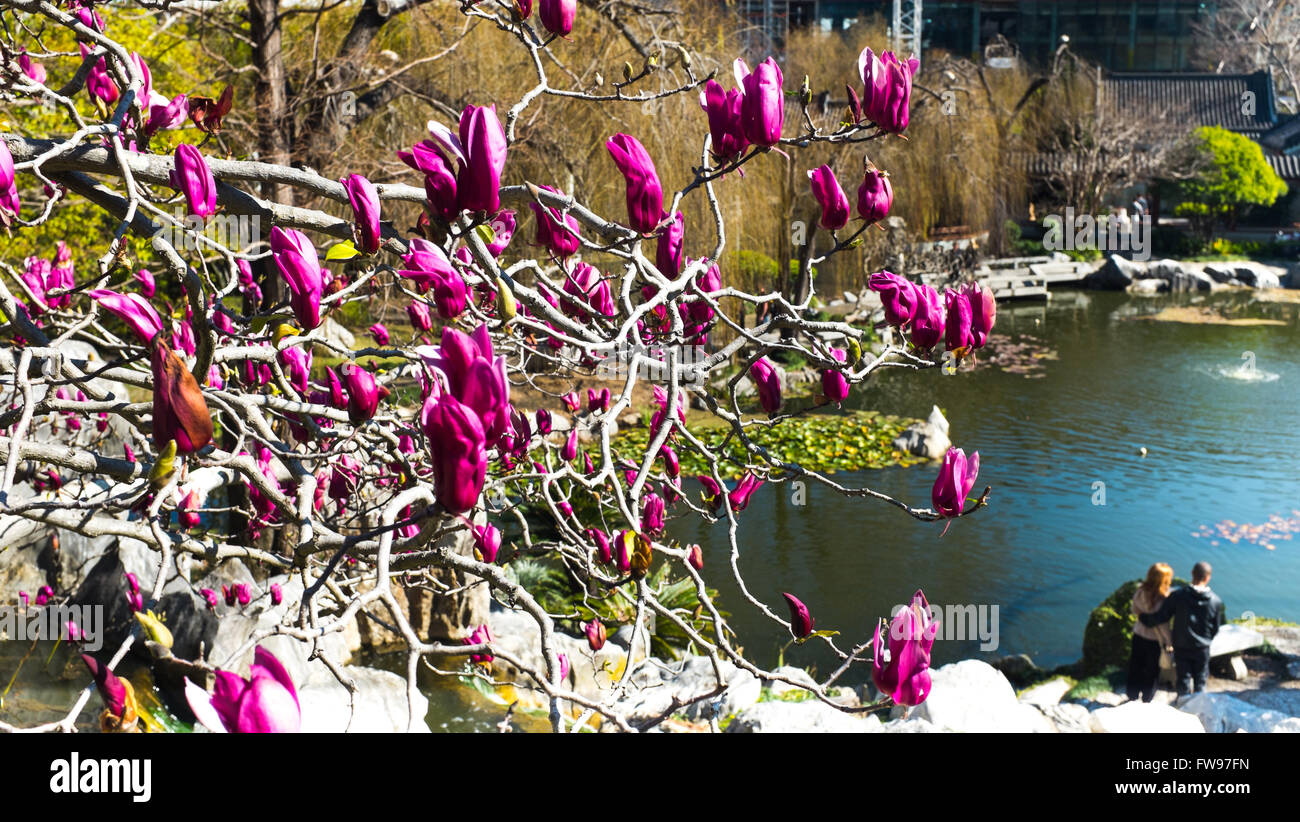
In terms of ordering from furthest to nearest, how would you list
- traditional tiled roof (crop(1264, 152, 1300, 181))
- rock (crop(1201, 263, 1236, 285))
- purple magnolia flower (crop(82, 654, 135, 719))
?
traditional tiled roof (crop(1264, 152, 1300, 181)) < rock (crop(1201, 263, 1236, 285)) < purple magnolia flower (crop(82, 654, 135, 719))

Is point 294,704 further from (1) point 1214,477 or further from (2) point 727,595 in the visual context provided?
(1) point 1214,477

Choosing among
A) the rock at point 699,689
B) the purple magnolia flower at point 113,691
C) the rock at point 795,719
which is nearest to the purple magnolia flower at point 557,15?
the purple magnolia flower at point 113,691

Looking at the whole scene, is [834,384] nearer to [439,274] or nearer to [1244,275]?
[439,274]

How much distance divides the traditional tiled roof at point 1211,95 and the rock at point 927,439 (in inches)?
834

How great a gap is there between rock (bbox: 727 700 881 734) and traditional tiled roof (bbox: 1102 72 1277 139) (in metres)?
27.3

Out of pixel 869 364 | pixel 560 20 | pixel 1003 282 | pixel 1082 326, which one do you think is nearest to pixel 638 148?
pixel 560 20

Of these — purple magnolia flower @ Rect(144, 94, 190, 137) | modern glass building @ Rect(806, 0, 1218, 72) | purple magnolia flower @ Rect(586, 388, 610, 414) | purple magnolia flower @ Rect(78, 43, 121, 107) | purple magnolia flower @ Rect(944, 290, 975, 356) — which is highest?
modern glass building @ Rect(806, 0, 1218, 72)

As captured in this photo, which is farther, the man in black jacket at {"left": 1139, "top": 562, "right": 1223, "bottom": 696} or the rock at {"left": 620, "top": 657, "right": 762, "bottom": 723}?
the man in black jacket at {"left": 1139, "top": 562, "right": 1223, "bottom": 696}

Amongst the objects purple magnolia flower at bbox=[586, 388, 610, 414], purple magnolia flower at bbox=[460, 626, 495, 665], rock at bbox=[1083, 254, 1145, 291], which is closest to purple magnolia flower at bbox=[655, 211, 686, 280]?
purple magnolia flower at bbox=[586, 388, 610, 414]

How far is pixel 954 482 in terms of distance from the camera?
177 centimetres

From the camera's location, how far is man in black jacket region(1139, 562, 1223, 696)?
213 inches

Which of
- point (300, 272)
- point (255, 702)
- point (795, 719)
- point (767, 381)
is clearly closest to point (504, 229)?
point (767, 381)

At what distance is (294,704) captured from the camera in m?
0.89

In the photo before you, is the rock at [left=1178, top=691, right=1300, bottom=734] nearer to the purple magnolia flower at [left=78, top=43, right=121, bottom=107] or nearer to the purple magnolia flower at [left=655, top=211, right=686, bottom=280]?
the purple magnolia flower at [left=655, top=211, right=686, bottom=280]
